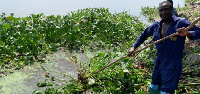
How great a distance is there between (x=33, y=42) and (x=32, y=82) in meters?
1.29

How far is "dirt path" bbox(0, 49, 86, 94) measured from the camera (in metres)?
4.00

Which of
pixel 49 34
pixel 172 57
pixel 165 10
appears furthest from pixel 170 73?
pixel 49 34

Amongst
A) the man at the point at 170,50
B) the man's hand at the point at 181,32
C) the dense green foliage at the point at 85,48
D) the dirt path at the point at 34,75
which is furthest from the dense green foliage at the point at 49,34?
the man's hand at the point at 181,32

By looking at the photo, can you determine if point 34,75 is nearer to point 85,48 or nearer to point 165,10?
point 85,48

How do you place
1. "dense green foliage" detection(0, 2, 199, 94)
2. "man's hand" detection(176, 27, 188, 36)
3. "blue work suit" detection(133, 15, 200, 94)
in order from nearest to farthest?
"man's hand" detection(176, 27, 188, 36)
"blue work suit" detection(133, 15, 200, 94)
"dense green foliage" detection(0, 2, 199, 94)

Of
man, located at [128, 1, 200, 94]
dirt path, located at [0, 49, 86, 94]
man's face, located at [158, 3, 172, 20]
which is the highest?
man's face, located at [158, 3, 172, 20]

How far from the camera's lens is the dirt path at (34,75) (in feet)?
13.1

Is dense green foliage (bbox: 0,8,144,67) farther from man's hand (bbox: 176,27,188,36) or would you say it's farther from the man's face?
man's hand (bbox: 176,27,188,36)

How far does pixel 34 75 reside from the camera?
449 centimetres

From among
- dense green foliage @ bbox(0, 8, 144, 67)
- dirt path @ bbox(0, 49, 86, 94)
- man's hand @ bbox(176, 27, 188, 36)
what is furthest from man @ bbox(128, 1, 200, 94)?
dense green foliage @ bbox(0, 8, 144, 67)

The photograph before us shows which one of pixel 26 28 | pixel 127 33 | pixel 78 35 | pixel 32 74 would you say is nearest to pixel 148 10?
pixel 127 33

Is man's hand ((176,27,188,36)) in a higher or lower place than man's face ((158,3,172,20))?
lower

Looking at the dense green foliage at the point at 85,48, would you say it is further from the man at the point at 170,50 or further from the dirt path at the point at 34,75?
the man at the point at 170,50

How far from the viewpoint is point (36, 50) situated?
538 cm
